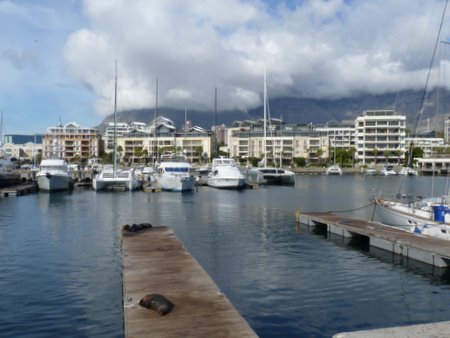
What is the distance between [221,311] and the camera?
48.8ft

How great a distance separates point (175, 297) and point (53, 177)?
71289mm

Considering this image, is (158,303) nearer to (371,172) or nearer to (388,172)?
(388,172)

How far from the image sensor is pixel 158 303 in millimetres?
14898

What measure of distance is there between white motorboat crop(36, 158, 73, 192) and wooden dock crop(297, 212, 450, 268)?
5527 cm

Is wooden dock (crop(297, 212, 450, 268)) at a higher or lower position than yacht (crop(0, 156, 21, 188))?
lower

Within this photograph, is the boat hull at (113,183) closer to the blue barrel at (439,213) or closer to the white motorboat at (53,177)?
the white motorboat at (53,177)

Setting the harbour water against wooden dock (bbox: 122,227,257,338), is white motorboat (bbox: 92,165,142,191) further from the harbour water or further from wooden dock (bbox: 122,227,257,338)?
wooden dock (bbox: 122,227,257,338)

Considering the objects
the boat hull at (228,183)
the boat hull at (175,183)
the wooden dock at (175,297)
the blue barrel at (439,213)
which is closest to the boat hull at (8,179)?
the boat hull at (175,183)

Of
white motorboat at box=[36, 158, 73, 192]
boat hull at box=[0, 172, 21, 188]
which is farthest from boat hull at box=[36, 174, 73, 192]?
boat hull at box=[0, 172, 21, 188]

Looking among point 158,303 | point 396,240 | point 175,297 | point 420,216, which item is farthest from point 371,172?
point 158,303

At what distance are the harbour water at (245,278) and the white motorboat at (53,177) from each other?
3849 centimetres

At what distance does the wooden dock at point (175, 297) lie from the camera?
13.3 m

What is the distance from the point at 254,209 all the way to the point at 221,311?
4106cm

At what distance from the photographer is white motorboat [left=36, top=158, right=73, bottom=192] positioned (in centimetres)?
8200
